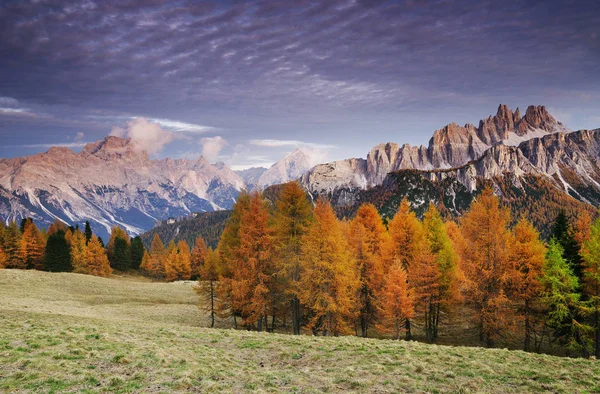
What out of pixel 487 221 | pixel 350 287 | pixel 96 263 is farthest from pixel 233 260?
pixel 96 263

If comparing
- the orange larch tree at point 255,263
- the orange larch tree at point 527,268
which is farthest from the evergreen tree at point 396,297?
the orange larch tree at point 255,263

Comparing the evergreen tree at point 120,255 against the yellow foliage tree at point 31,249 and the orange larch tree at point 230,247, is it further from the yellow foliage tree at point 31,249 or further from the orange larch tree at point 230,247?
the orange larch tree at point 230,247

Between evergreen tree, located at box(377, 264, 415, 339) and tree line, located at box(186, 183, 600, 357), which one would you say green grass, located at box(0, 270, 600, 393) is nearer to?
tree line, located at box(186, 183, 600, 357)

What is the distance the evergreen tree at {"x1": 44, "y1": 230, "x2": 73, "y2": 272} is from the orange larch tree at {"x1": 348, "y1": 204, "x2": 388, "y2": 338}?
75.6m

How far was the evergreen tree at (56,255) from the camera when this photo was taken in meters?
76.9

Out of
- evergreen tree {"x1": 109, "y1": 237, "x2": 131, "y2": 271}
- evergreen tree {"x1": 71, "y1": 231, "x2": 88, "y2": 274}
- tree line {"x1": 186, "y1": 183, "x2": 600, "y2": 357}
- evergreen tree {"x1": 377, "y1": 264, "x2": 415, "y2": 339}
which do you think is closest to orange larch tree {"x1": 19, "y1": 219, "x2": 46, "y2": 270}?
evergreen tree {"x1": 71, "y1": 231, "x2": 88, "y2": 274}

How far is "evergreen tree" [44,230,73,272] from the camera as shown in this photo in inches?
3027

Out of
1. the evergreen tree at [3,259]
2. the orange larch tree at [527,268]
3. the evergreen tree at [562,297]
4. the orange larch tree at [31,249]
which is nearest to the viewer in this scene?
the evergreen tree at [562,297]

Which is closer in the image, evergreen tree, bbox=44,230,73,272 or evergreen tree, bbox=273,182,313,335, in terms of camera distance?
evergreen tree, bbox=273,182,313,335

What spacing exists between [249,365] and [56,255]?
8196cm

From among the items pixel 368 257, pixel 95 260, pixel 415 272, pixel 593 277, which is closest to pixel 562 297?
pixel 593 277

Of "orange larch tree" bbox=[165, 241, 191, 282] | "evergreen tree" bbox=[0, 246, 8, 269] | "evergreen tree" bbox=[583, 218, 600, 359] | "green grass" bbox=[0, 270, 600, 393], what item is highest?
"evergreen tree" bbox=[583, 218, 600, 359]

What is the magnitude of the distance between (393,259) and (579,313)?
15651 millimetres

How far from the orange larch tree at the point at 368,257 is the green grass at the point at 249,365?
12389mm
